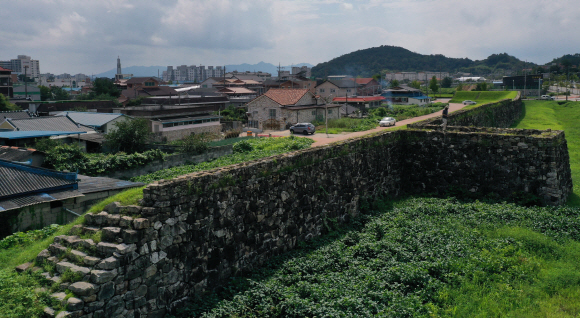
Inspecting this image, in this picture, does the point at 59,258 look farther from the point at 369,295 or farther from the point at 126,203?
Result: the point at 369,295

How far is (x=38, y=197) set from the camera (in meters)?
13.8

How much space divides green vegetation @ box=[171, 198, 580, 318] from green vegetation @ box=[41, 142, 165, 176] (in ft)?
54.9

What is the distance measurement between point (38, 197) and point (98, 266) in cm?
737

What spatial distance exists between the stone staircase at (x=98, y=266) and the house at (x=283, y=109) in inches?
1660

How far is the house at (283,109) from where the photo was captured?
5094 cm

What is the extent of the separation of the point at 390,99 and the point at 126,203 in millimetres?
79234

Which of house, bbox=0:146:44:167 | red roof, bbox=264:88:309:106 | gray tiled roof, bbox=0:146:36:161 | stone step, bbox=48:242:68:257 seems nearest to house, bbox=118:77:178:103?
red roof, bbox=264:88:309:106

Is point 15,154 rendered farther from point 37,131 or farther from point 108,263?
point 108,263

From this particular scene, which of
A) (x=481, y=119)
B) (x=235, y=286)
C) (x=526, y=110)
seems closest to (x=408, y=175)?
(x=235, y=286)

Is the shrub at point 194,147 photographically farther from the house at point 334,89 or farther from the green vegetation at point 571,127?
the house at point 334,89

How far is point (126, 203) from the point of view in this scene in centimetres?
891

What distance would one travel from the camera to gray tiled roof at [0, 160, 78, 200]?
13.6m

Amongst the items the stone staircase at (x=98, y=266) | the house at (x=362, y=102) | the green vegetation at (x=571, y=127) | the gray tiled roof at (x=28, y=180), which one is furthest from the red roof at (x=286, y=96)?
the stone staircase at (x=98, y=266)

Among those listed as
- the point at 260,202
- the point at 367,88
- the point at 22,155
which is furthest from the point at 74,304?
the point at 367,88
